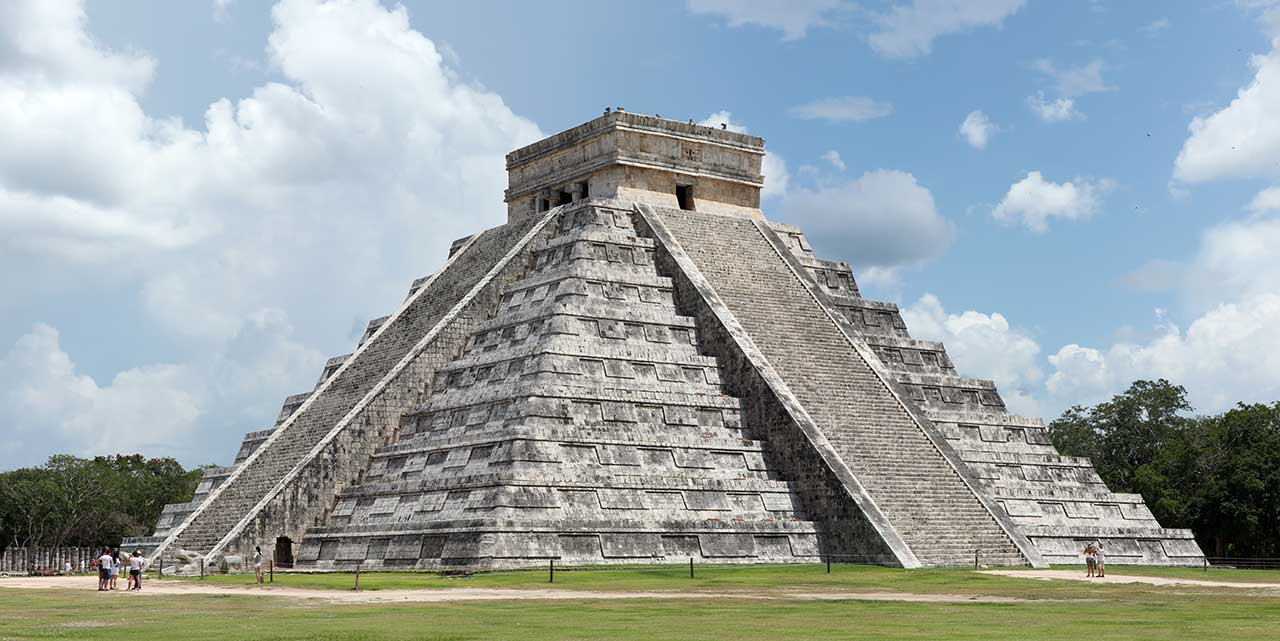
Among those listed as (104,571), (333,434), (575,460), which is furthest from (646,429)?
(104,571)

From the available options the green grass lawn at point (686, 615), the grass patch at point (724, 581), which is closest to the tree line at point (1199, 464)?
the grass patch at point (724, 581)

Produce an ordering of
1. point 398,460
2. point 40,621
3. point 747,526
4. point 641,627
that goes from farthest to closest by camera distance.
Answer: point 398,460 → point 747,526 → point 40,621 → point 641,627

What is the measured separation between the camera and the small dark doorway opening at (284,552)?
34344 millimetres

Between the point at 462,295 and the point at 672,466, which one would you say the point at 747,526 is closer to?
the point at 672,466

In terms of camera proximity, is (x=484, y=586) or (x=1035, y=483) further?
(x=1035, y=483)

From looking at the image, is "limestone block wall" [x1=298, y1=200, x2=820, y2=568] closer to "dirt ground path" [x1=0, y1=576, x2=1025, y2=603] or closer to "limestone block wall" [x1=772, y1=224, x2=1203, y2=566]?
"dirt ground path" [x1=0, y1=576, x2=1025, y2=603]

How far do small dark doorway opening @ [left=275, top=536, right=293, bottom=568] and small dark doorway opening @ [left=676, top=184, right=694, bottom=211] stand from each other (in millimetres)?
15205

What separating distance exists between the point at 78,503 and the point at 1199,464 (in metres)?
42.7

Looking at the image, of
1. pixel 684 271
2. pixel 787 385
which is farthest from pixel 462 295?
pixel 787 385

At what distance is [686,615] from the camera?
2020 centimetres

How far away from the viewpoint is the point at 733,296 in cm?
3925

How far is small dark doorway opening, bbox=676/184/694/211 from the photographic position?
143 feet

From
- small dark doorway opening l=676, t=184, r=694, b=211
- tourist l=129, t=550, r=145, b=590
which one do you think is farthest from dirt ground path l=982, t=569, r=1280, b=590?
tourist l=129, t=550, r=145, b=590

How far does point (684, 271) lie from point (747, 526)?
27.6 ft
